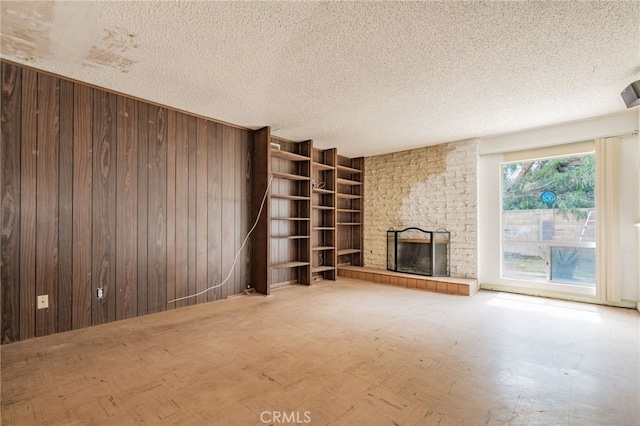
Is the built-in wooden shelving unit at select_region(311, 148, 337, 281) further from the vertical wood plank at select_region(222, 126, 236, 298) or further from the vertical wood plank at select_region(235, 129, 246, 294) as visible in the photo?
the vertical wood plank at select_region(222, 126, 236, 298)

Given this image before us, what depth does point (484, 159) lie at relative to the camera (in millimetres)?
4699

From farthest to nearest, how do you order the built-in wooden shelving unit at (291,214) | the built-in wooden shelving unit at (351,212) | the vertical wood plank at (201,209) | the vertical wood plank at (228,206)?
the built-in wooden shelving unit at (351,212) → the built-in wooden shelving unit at (291,214) → the vertical wood plank at (228,206) → the vertical wood plank at (201,209)

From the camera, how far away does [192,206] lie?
367cm

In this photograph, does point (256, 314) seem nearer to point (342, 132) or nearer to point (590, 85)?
point (342, 132)

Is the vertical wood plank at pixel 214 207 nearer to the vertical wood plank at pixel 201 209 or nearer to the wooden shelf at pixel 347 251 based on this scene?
the vertical wood plank at pixel 201 209

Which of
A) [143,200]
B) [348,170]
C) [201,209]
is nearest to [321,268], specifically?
[348,170]

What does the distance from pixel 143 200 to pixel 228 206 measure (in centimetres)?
108

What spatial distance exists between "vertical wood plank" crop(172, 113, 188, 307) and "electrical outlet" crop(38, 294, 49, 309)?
3.76 feet

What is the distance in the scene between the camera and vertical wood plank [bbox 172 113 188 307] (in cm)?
352

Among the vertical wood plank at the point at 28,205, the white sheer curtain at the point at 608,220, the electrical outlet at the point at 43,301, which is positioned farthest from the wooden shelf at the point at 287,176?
the white sheer curtain at the point at 608,220

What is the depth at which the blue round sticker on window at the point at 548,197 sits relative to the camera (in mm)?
4145

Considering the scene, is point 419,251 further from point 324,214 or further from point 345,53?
point 345,53

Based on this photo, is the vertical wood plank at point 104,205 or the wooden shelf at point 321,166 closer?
the vertical wood plank at point 104,205

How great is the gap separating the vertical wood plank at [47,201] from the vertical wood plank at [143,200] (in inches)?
27.1
